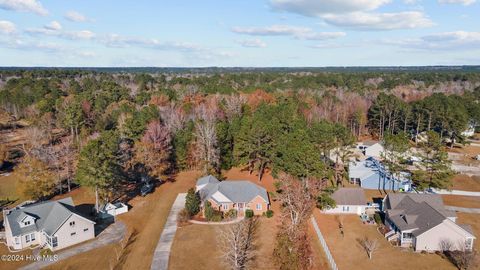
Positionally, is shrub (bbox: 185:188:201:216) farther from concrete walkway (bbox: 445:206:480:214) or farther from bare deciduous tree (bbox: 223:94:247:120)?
bare deciduous tree (bbox: 223:94:247:120)

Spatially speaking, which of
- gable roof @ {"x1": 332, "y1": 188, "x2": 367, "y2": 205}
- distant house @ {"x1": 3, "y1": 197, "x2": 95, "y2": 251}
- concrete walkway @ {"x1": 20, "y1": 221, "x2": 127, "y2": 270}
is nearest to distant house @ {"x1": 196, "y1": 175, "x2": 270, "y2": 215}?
gable roof @ {"x1": 332, "y1": 188, "x2": 367, "y2": 205}

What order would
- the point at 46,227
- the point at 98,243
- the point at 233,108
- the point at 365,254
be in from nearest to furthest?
the point at 365,254
the point at 46,227
the point at 98,243
the point at 233,108

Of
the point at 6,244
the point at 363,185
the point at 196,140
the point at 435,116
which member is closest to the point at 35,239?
the point at 6,244

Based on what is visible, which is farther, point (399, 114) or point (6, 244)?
point (399, 114)

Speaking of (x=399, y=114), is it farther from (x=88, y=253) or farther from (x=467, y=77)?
(x=467, y=77)

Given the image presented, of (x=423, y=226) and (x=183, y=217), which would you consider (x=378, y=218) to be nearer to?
(x=423, y=226)

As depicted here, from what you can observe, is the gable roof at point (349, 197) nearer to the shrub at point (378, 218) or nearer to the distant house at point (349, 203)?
the distant house at point (349, 203)

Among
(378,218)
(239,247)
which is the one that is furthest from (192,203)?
(378,218)
